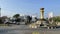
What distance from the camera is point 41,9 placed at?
2275 inches

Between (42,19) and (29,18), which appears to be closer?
(42,19)

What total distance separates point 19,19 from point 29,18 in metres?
8.78

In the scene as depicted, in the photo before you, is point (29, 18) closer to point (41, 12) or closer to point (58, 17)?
point (58, 17)

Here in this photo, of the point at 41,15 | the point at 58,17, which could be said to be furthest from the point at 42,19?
the point at 58,17

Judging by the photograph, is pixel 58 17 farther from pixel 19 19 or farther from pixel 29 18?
pixel 19 19

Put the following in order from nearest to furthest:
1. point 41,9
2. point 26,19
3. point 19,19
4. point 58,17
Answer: point 41,9, point 58,17, point 26,19, point 19,19

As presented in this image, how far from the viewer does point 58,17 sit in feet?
305

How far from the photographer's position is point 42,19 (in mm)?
58156

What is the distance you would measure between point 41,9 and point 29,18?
1687 inches

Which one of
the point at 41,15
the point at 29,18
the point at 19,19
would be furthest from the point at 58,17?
the point at 41,15

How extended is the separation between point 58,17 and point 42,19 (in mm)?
36319

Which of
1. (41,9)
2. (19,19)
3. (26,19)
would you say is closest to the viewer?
(41,9)

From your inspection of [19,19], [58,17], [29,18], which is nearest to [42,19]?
[58,17]

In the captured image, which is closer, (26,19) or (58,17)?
(58,17)
